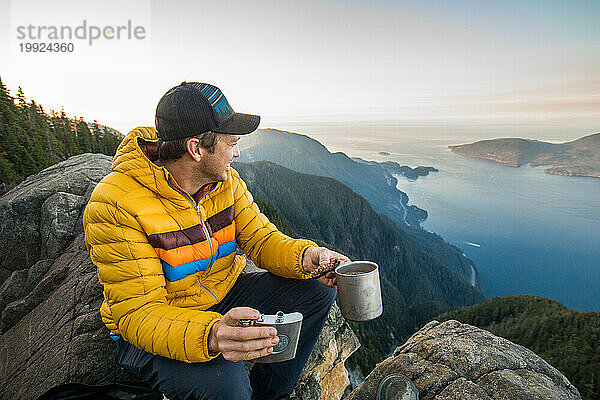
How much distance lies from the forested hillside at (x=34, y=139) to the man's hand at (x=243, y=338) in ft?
81.0

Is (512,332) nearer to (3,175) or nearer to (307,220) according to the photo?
(3,175)

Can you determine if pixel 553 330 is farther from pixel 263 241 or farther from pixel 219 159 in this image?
pixel 219 159

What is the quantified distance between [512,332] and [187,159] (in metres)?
79.5

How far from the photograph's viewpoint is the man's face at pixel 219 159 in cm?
388

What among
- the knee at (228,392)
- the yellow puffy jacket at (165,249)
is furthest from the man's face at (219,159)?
the knee at (228,392)

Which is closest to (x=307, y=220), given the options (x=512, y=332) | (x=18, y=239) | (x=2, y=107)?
(x=512, y=332)

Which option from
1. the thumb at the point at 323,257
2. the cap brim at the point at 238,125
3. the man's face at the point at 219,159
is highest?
the cap brim at the point at 238,125

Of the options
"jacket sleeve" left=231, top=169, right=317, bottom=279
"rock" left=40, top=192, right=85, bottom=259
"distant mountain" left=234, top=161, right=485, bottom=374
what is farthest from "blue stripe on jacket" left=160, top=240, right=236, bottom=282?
"distant mountain" left=234, top=161, right=485, bottom=374

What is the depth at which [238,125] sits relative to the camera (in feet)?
12.7

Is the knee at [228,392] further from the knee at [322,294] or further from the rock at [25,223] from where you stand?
the rock at [25,223]

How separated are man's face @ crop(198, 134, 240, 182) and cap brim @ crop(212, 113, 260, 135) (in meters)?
0.09

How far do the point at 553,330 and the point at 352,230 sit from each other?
134639 mm

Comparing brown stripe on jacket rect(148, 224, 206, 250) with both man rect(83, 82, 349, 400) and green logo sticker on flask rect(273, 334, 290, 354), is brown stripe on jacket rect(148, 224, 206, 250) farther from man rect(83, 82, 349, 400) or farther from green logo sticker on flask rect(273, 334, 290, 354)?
green logo sticker on flask rect(273, 334, 290, 354)

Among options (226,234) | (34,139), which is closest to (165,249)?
(226,234)
